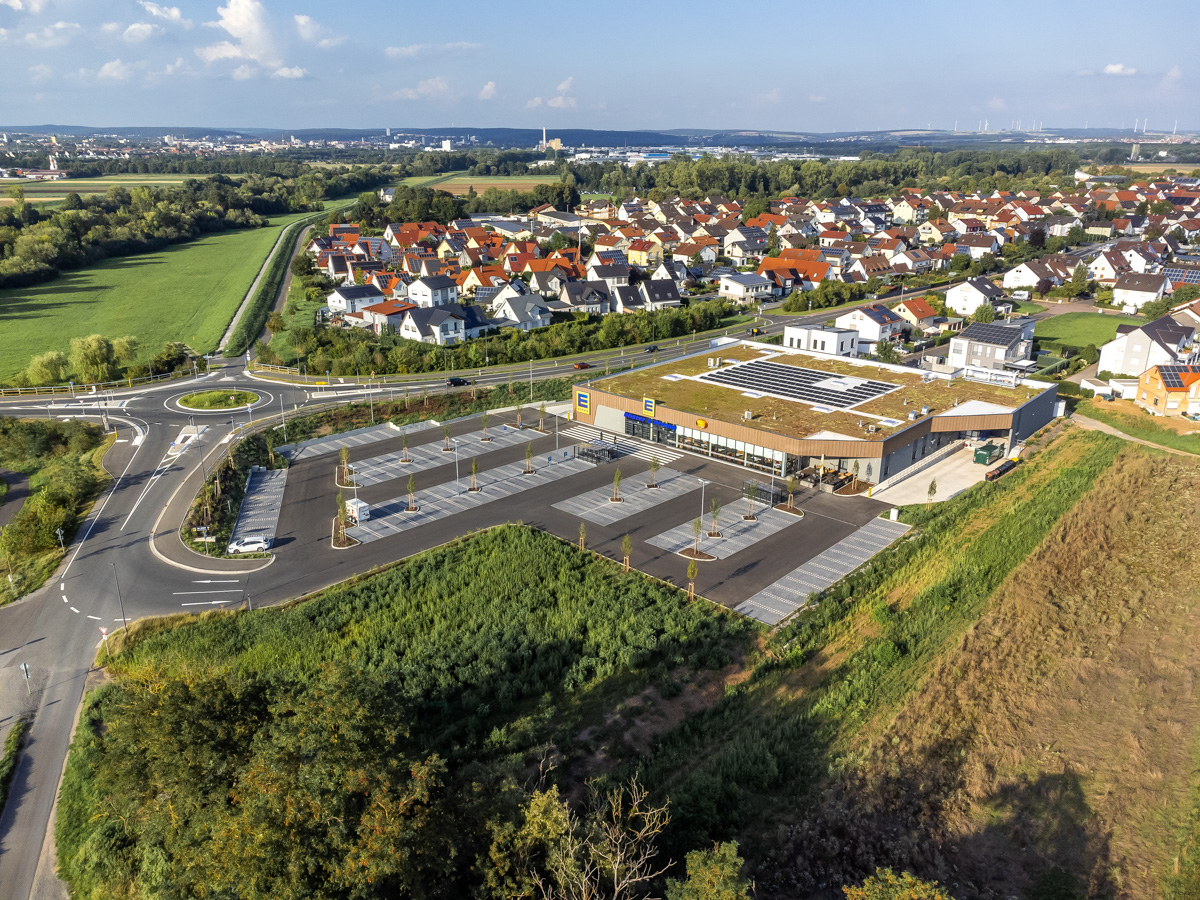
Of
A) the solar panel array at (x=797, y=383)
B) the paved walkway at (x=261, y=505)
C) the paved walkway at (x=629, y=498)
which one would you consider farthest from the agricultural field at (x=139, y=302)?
the solar panel array at (x=797, y=383)


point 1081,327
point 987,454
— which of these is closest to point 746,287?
point 1081,327

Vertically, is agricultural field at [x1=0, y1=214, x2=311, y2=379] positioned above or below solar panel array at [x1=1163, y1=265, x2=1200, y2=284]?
below

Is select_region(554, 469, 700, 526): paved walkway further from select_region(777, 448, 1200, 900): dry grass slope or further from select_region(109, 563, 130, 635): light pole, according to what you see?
select_region(109, 563, 130, 635): light pole

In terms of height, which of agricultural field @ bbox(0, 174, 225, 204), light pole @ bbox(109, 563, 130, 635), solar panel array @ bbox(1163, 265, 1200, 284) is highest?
agricultural field @ bbox(0, 174, 225, 204)

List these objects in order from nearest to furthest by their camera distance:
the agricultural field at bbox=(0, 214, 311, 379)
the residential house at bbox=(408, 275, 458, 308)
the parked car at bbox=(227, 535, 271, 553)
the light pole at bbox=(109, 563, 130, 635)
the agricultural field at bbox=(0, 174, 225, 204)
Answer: the light pole at bbox=(109, 563, 130, 635) → the parked car at bbox=(227, 535, 271, 553) → the agricultural field at bbox=(0, 214, 311, 379) → the residential house at bbox=(408, 275, 458, 308) → the agricultural field at bbox=(0, 174, 225, 204)

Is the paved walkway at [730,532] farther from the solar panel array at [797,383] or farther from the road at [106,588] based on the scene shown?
the solar panel array at [797,383]

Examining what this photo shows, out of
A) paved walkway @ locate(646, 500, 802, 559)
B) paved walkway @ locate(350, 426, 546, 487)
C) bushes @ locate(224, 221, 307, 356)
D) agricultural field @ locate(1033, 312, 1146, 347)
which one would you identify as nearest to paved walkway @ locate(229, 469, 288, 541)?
paved walkway @ locate(350, 426, 546, 487)

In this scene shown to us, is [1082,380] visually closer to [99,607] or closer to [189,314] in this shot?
[99,607]
